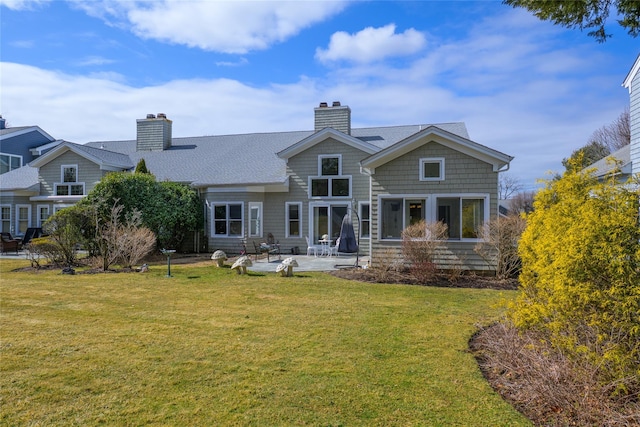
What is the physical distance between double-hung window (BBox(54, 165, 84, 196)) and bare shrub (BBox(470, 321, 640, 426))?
76.6 ft

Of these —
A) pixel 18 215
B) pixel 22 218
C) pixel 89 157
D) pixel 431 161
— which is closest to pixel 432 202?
pixel 431 161

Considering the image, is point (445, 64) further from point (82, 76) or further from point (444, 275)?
point (82, 76)

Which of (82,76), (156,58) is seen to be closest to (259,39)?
(156,58)

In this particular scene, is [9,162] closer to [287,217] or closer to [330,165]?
[287,217]

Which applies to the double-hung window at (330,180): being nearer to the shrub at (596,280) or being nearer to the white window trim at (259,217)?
the white window trim at (259,217)

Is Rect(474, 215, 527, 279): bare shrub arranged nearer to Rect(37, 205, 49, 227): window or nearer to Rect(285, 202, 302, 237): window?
Rect(285, 202, 302, 237): window

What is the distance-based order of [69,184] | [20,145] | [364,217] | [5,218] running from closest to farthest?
[364,217] → [69,184] → [5,218] → [20,145]

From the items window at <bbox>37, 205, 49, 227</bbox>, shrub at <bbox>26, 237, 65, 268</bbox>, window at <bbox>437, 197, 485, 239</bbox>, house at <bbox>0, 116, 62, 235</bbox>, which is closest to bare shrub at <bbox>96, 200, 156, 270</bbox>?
shrub at <bbox>26, 237, 65, 268</bbox>

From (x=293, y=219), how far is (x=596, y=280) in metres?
15.7

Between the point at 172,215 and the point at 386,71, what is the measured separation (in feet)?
36.9

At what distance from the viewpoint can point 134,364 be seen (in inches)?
189

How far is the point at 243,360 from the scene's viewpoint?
4.98m

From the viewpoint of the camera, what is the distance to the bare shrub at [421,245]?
11648 mm

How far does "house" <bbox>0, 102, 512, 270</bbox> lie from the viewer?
12.8 m
